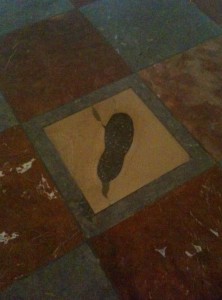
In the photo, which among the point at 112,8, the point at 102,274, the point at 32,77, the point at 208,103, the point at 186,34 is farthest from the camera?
the point at 112,8

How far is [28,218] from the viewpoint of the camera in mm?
1274

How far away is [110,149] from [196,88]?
547mm

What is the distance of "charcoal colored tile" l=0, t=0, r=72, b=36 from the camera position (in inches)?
75.9

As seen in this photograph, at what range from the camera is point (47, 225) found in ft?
4.12

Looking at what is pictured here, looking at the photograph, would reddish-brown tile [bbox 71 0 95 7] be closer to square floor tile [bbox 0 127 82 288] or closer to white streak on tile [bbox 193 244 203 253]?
square floor tile [bbox 0 127 82 288]

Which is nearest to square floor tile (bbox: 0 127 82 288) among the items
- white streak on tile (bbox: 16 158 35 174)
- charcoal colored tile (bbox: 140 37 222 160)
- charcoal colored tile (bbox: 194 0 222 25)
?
A: white streak on tile (bbox: 16 158 35 174)

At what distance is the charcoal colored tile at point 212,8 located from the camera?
190 cm

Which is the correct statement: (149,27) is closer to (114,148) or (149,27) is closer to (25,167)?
(114,148)

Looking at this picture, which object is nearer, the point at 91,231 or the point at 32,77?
the point at 91,231

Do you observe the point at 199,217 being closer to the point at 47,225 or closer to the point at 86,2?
the point at 47,225

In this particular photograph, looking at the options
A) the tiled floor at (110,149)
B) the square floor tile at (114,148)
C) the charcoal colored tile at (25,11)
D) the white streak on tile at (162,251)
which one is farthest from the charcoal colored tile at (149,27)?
the white streak on tile at (162,251)

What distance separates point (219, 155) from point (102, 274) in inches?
26.9

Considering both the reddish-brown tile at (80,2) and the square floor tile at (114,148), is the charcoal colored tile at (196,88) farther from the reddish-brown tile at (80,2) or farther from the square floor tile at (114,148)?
the reddish-brown tile at (80,2)

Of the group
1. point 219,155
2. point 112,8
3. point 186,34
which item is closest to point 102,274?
point 219,155
